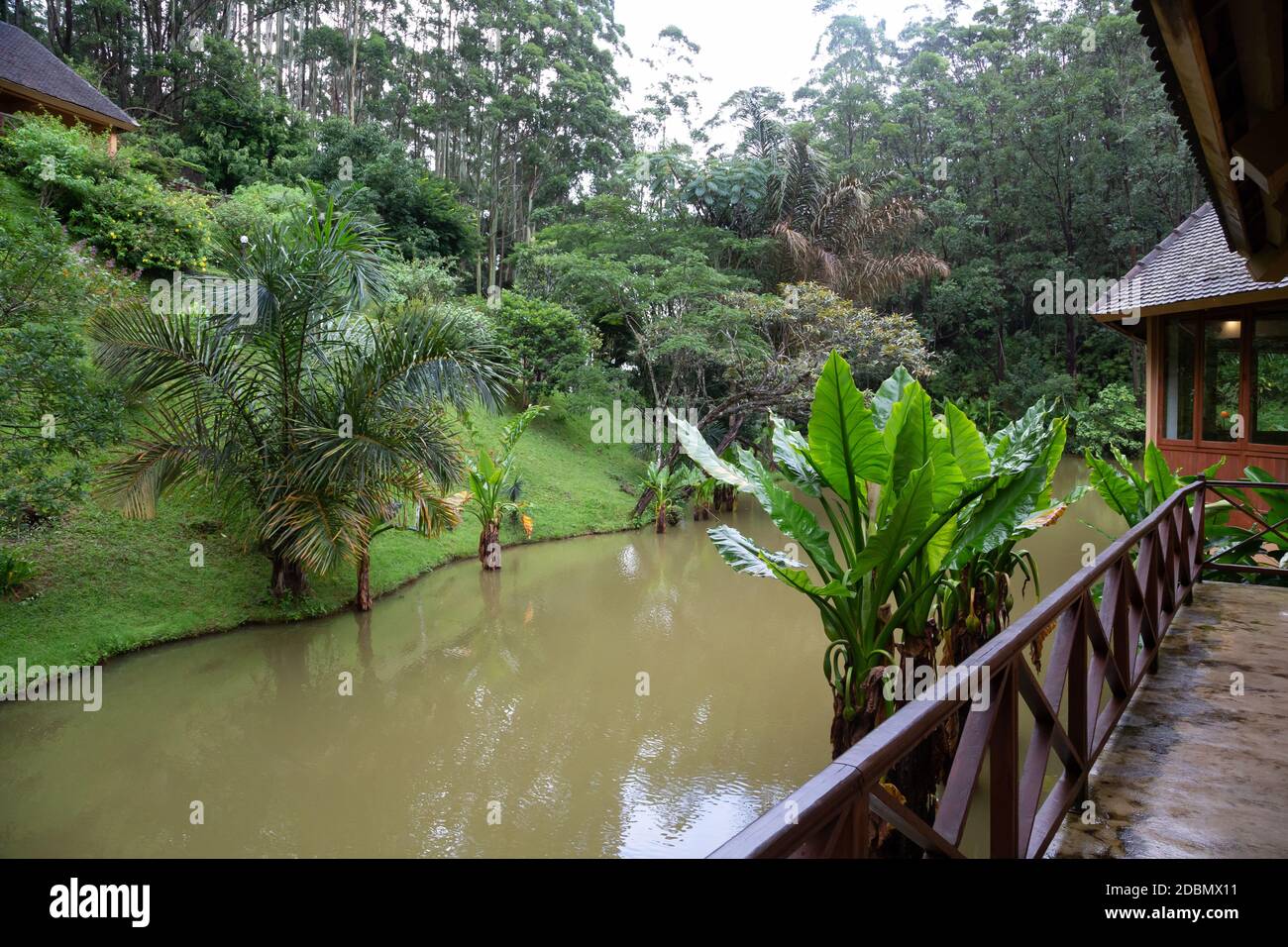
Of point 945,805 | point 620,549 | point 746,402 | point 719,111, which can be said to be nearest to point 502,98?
point 719,111

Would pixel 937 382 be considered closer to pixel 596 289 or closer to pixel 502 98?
pixel 596 289

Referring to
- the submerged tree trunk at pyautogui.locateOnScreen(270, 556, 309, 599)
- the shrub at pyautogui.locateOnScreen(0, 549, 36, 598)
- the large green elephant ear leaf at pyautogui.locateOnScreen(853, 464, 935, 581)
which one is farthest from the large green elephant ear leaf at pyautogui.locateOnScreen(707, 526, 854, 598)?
the shrub at pyautogui.locateOnScreen(0, 549, 36, 598)

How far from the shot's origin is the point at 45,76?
16031mm

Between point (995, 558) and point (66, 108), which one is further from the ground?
point (66, 108)

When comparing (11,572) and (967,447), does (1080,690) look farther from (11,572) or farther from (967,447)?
(11,572)

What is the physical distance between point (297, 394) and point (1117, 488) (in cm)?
774

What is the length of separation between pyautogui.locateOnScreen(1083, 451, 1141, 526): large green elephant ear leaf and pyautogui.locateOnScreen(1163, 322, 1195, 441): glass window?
12.7ft

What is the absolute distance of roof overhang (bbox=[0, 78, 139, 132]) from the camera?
14719mm

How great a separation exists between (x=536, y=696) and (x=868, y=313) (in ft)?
36.8

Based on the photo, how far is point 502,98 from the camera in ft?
82.0

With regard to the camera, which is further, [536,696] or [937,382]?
[937,382]

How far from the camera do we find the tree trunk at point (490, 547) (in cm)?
1044

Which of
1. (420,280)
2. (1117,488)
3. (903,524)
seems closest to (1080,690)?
(903,524)

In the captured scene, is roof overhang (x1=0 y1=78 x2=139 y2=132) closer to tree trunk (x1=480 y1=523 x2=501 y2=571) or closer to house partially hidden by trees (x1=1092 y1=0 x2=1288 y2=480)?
tree trunk (x1=480 y1=523 x2=501 y2=571)
